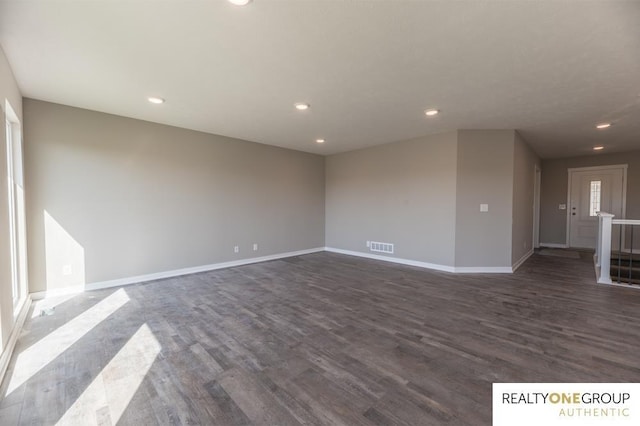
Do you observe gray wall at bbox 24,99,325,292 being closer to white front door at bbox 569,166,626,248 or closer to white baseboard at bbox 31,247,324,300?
white baseboard at bbox 31,247,324,300

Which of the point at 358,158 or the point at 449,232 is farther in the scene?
the point at 358,158

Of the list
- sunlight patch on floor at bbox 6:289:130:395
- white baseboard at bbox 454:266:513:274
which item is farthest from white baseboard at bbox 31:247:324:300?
white baseboard at bbox 454:266:513:274

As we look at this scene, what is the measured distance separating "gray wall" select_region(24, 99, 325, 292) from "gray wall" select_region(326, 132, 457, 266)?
5.21 feet

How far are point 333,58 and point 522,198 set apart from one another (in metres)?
5.04

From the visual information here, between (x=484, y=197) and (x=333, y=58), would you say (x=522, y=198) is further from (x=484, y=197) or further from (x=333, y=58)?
(x=333, y=58)

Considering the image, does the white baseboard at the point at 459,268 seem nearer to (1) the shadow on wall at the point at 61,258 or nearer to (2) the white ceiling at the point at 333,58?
(2) the white ceiling at the point at 333,58

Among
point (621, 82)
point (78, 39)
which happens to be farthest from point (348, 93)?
point (621, 82)

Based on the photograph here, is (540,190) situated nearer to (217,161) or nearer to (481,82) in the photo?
(481,82)

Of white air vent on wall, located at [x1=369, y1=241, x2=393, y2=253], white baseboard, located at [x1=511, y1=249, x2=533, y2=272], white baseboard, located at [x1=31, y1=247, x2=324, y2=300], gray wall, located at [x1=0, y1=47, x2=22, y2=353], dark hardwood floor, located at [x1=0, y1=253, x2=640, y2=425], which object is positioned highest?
gray wall, located at [x1=0, y1=47, x2=22, y2=353]

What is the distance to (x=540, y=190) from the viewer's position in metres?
7.77

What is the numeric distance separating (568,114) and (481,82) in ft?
6.83

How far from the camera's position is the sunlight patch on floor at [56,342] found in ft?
6.72

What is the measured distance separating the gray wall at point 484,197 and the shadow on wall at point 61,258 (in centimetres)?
592

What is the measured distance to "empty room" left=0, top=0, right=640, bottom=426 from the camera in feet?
5.98
